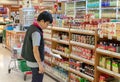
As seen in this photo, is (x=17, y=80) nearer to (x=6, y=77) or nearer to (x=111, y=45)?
(x=6, y=77)

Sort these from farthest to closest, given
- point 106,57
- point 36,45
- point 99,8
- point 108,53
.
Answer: point 99,8
point 106,57
point 108,53
point 36,45

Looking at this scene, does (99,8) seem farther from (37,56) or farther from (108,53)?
(37,56)

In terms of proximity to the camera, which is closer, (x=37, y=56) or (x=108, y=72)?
(x=37, y=56)

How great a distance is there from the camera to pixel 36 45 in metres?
3.54

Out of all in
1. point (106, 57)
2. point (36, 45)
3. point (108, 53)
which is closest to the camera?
point (36, 45)

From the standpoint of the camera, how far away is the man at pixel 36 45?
3568 millimetres

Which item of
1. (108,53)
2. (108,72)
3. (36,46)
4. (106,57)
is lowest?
(108,72)

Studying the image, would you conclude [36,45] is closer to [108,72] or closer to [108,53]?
[108,53]

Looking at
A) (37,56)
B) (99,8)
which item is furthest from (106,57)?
(99,8)

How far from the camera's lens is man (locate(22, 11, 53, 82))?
357cm

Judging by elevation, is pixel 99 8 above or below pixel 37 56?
above

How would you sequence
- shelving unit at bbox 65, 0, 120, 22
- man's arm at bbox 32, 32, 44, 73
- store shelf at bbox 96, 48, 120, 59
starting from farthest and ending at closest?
shelving unit at bbox 65, 0, 120, 22 < store shelf at bbox 96, 48, 120, 59 < man's arm at bbox 32, 32, 44, 73

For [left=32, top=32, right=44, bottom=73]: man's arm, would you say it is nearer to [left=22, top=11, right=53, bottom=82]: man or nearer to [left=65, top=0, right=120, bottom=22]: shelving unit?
[left=22, top=11, right=53, bottom=82]: man

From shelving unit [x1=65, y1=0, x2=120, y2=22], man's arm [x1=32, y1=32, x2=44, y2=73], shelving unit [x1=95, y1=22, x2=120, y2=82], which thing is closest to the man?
man's arm [x1=32, y1=32, x2=44, y2=73]
